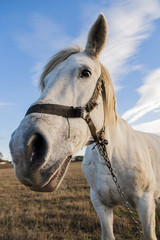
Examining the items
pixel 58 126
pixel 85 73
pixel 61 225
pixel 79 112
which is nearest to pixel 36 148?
pixel 58 126

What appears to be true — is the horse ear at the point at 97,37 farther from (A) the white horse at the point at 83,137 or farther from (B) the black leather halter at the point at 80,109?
(B) the black leather halter at the point at 80,109

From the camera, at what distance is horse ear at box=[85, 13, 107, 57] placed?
214 cm

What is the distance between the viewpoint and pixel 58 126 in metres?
1.62

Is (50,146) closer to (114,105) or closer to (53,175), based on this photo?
(53,175)

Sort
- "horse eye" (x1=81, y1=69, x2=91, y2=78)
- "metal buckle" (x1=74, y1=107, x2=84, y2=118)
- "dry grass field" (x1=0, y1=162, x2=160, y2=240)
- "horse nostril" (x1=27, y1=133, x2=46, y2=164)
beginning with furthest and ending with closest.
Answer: "dry grass field" (x1=0, y1=162, x2=160, y2=240)
"horse eye" (x1=81, y1=69, x2=91, y2=78)
"metal buckle" (x1=74, y1=107, x2=84, y2=118)
"horse nostril" (x1=27, y1=133, x2=46, y2=164)

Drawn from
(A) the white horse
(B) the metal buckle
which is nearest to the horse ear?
(A) the white horse

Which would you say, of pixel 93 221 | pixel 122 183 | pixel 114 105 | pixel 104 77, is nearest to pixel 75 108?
pixel 104 77

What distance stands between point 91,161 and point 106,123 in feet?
3.26

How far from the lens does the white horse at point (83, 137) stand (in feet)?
4.77

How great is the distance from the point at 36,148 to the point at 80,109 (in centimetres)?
61

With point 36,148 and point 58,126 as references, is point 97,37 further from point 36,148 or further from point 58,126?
point 36,148

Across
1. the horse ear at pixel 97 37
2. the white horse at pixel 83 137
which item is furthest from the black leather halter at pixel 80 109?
the horse ear at pixel 97 37

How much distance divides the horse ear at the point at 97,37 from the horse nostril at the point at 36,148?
1.39m

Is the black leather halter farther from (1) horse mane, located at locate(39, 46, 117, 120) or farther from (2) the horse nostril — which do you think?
(2) the horse nostril
